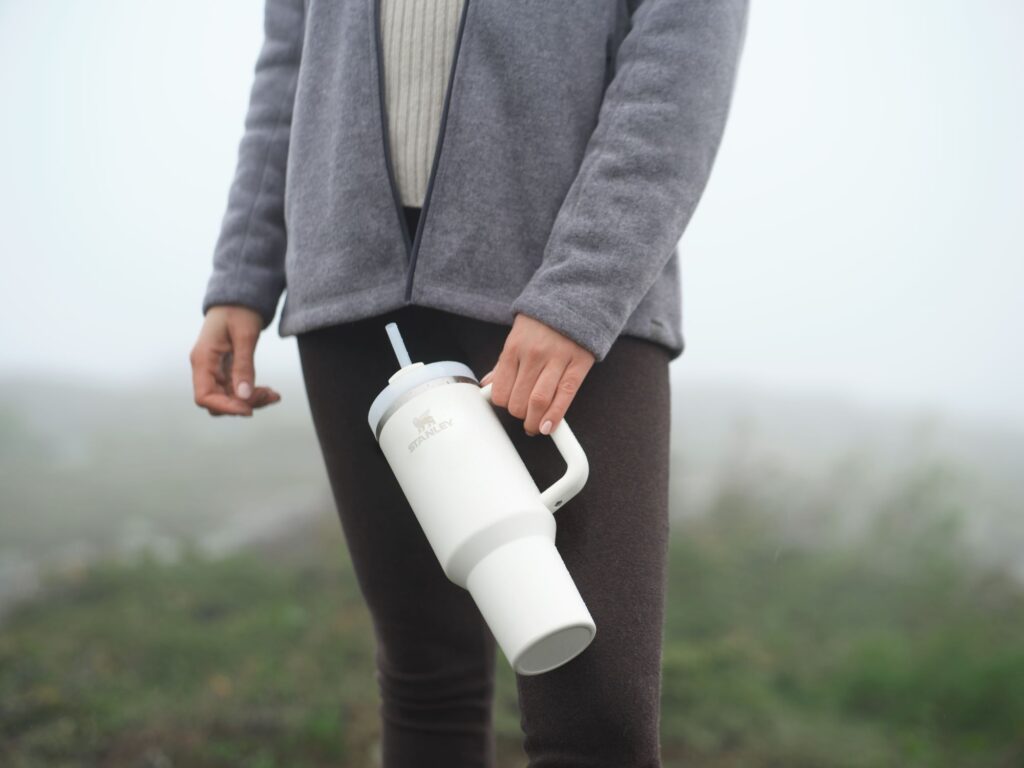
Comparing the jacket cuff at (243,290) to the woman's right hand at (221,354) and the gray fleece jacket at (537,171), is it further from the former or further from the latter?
the gray fleece jacket at (537,171)

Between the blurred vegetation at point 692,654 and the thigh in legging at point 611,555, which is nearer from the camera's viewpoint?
the thigh in legging at point 611,555

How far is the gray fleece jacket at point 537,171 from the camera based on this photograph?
688 millimetres

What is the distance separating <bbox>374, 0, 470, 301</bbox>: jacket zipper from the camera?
749 millimetres

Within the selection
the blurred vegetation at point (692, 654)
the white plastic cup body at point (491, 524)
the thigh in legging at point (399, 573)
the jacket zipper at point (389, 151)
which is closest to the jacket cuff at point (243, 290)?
the thigh in legging at point (399, 573)

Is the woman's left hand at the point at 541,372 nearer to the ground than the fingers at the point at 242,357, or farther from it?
farther from it

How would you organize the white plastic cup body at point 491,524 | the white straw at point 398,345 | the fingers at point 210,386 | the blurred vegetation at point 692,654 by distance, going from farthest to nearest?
the blurred vegetation at point 692,654, the fingers at point 210,386, the white straw at point 398,345, the white plastic cup body at point 491,524

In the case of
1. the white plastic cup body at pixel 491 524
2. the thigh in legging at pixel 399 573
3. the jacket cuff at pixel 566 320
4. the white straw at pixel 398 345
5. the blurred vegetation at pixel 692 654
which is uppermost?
the jacket cuff at pixel 566 320

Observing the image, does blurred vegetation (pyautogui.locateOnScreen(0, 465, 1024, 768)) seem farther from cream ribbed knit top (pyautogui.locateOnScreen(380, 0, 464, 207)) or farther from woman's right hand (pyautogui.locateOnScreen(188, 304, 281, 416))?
cream ribbed knit top (pyautogui.locateOnScreen(380, 0, 464, 207))

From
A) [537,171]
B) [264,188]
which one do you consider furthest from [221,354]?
[537,171]

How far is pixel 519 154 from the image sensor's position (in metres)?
0.75

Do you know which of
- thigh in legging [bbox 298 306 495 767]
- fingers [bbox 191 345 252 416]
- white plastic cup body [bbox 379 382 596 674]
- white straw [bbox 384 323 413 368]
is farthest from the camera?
fingers [bbox 191 345 252 416]

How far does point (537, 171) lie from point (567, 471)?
30 centimetres

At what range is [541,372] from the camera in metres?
0.66

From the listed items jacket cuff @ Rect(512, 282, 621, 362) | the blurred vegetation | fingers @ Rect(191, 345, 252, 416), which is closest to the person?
jacket cuff @ Rect(512, 282, 621, 362)
